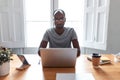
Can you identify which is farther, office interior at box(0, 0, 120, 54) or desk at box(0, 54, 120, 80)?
office interior at box(0, 0, 120, 54)

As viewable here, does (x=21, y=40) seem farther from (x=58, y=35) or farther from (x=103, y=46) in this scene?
(x=103, y=46)

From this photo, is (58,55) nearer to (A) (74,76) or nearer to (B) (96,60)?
(A) (74,76)

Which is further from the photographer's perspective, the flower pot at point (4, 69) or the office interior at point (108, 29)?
the office interior at point (108, 29)

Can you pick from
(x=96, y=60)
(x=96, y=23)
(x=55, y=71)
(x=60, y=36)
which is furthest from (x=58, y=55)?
(x=96, y=23)

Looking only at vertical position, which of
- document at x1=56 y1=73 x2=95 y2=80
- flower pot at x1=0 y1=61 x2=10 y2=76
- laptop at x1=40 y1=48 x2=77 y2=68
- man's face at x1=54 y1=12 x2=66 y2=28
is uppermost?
man's face at x1=54 y1=12 x2=66 y2=28

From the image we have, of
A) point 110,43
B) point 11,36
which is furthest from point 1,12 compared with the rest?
point 110,43

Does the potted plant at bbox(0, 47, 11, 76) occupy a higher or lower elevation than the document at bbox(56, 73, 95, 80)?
higher

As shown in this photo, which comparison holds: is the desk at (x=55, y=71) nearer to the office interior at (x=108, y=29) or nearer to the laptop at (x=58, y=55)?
the laptop at (x=58, y=55)

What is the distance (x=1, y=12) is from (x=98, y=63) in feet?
6.77

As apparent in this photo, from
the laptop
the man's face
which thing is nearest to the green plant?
the laptop

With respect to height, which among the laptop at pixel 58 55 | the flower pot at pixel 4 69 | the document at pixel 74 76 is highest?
the laptop at pixel 58 55

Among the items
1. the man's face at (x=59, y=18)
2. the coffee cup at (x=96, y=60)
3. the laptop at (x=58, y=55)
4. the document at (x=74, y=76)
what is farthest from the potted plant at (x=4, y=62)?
the man's face at (x=59, y=18)

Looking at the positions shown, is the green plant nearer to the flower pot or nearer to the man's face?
the flower pot

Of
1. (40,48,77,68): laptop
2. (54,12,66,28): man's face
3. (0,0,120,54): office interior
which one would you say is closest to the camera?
(40,48,77,68): laptop
